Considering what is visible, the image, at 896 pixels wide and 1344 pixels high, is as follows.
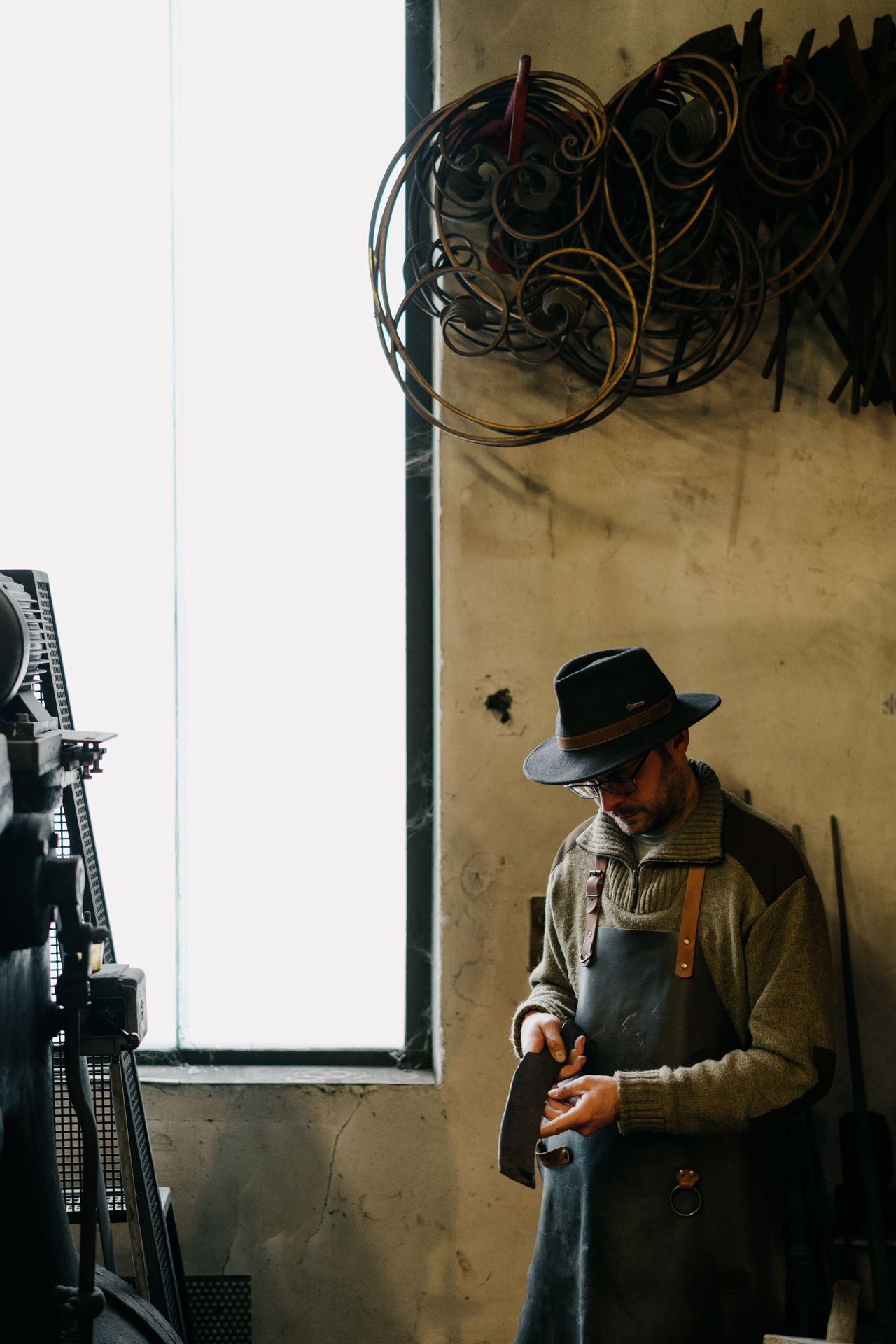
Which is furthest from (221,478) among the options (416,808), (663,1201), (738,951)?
(663,1201)

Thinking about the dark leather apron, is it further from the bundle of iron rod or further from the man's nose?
the bundle of iron rod

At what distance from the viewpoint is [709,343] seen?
2.03m

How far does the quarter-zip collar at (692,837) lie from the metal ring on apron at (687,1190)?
1.49ft

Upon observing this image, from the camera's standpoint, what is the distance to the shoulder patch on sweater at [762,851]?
5.45ft

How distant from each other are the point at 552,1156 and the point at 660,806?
1.96ft

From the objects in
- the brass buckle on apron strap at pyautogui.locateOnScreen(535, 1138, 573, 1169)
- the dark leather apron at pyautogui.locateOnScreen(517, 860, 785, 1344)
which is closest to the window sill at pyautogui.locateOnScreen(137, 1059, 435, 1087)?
the brass buckle on apron strap at pyautogui.locateOnScreen(535, 1138, 573, 1169)

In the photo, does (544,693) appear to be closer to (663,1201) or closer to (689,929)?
(689,929)

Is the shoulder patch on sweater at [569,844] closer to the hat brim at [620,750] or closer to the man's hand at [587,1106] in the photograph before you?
the hat brim at [620,750]

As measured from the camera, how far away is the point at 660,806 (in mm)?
1711

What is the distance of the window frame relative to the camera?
2346 mm

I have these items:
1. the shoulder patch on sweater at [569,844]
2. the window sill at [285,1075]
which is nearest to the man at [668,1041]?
the shoulder patch on sweater at [569,844]

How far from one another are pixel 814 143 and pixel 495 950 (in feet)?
5.44

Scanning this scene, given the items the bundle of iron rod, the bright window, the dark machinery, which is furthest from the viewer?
the bright window

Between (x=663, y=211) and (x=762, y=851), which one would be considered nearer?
(x=762, y=851)
